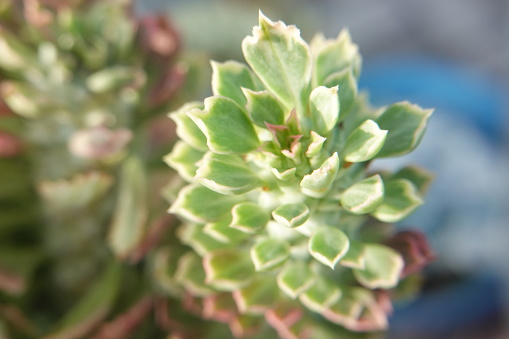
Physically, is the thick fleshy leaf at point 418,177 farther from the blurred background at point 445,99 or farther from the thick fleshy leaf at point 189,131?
the blurred background at point 445,99

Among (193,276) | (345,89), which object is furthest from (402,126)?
(193,276)

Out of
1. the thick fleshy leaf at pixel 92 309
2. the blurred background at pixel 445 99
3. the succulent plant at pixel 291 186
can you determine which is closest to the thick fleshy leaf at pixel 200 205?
the succulent plant at pixel 291 186

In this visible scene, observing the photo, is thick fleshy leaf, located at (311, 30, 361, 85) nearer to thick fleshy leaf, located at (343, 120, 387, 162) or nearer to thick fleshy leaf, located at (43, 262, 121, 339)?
thick fleshy leaf, located at (343, 120, 387, 162)

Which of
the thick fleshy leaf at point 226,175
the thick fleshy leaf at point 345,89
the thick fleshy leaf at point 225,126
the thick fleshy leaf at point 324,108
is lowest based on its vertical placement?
the thick fleshy leaf at point 226,175

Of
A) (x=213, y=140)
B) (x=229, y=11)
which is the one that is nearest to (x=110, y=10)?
(x=213, y=140)

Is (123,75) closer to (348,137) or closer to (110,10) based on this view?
(110,10)

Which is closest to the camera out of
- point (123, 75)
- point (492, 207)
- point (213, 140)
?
point (213, 140)

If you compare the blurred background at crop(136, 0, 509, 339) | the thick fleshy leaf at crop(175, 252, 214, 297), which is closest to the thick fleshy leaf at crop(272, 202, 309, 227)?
the thick fleshy leaf at crop(175, 252, 214, 297)
